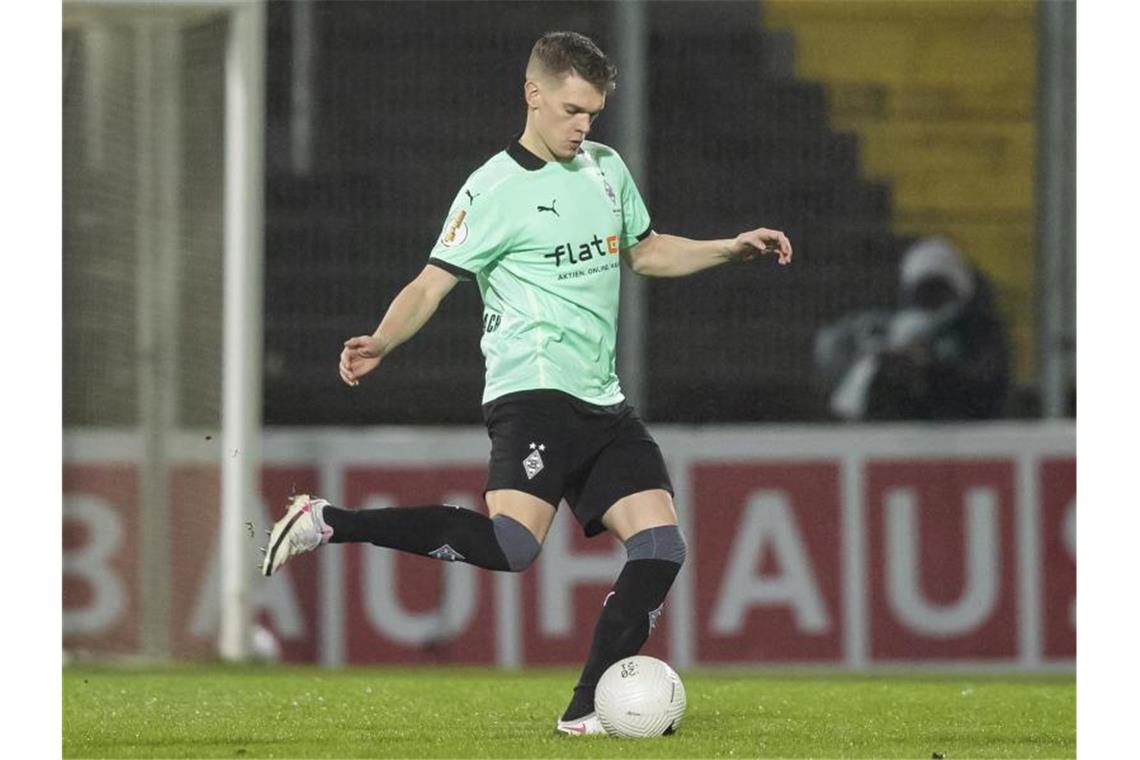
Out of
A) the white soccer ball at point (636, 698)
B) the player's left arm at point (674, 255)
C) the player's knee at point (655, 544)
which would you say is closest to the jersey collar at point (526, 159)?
the player's left arm at point (674, 255)

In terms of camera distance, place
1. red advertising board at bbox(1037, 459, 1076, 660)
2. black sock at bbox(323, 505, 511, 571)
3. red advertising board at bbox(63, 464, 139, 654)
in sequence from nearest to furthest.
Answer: black sock at bbox(323, 505, 511, 571) → red advertising board at bbox(63, 464, 139, 654) → red advertising board at bbox(1037, 459, 1076, 660)

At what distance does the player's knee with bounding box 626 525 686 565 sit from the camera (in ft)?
20.3

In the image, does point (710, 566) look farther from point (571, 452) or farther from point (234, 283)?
point (571, 452)

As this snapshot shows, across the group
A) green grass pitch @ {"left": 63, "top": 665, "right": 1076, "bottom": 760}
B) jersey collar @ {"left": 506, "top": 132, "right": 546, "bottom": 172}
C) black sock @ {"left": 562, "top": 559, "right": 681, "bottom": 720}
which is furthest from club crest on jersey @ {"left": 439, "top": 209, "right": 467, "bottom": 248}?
green grass pitch @ {"left": 63, "top": 665, "right": 1076, "bottom": 760}

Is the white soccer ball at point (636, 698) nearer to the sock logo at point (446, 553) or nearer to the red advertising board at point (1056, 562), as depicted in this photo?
the sock logo at point (446, 553)

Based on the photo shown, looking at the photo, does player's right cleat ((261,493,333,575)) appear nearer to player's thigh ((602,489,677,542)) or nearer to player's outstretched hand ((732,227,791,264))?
player's thigh ((602,489,677,542))

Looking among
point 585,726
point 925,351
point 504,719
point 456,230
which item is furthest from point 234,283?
point 585,726

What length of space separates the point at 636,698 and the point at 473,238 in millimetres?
1165

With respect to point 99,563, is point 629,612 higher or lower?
higher

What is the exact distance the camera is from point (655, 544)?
20.3 feet

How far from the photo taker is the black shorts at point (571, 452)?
6.07 meters

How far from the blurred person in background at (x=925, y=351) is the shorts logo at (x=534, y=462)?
15.7 feet

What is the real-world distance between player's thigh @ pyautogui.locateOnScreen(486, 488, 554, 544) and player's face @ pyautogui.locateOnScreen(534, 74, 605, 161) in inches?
32.9
